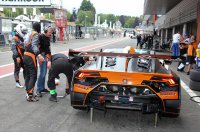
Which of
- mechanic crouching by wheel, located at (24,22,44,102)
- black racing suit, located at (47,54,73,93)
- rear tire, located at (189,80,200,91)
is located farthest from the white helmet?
rear tire, located at (189,80,200,91)

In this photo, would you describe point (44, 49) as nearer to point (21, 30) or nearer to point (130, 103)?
point (21, 30)

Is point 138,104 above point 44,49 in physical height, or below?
below

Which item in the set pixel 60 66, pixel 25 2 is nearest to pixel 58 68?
pixel 60 66

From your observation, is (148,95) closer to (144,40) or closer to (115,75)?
(115,75)

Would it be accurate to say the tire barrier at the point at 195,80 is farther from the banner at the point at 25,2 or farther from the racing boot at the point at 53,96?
the banner at the point at 25,2

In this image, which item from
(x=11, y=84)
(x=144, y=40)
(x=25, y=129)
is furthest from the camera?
(x=144, y=40)

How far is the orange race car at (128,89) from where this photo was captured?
501 centimetres

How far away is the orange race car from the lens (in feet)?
16.4

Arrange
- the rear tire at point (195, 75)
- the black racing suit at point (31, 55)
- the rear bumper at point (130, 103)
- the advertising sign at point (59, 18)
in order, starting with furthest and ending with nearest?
the advertising sign at point (59, 18)
the rear tire at point (195, 75)
the black racing suit at point (31, 55)
the rear bumper at point (130, 103)

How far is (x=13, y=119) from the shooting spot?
5.50m

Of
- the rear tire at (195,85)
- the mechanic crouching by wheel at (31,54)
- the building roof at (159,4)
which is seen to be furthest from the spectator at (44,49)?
the building roof at (159,4)

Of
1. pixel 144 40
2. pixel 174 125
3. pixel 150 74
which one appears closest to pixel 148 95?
pixel 150 74

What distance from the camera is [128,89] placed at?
514 centimetres

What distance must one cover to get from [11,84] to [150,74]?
5.28 m
